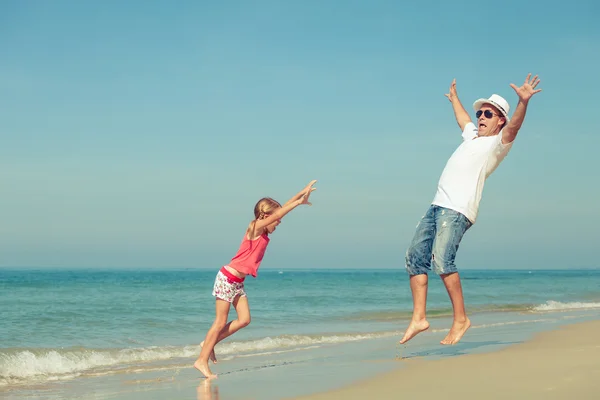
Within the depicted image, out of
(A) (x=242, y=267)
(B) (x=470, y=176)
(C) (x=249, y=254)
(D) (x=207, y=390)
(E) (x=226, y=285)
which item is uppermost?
(B) (x=470, y=176)

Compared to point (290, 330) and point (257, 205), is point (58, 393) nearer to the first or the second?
point (257, 205)

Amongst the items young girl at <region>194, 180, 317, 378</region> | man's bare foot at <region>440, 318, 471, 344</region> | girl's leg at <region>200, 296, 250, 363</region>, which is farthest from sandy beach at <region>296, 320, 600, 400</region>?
young girl at <region>194, 180, 317, 378</region>

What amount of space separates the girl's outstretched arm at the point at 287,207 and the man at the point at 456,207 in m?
1.06

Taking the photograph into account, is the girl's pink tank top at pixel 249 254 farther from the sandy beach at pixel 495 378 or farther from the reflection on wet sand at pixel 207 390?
the sandy beach at pixel 495 378

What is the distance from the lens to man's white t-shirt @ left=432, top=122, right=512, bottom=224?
579 cm

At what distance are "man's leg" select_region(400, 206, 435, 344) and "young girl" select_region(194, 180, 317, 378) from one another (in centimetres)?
105

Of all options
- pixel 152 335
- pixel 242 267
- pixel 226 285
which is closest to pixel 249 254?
pixel 242 267

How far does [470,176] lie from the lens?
5812 mm

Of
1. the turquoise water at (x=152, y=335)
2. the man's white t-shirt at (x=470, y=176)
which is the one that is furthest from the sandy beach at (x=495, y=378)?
the turquoise water at (x=152, y=335)

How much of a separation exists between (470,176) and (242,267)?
2173 mm

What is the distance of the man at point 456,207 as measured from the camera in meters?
5.75

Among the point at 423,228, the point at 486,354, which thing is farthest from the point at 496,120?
the point at 486,354

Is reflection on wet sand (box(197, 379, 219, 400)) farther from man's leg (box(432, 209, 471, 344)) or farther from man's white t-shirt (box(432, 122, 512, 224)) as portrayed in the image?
man's white t-shirt (box(432, 122, 512, 224))

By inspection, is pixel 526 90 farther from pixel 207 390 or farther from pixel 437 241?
pixel 207 390
